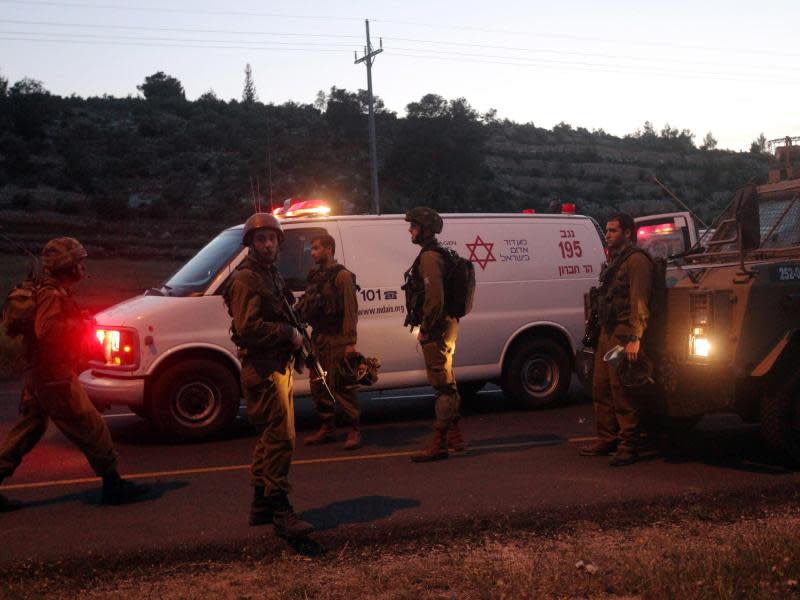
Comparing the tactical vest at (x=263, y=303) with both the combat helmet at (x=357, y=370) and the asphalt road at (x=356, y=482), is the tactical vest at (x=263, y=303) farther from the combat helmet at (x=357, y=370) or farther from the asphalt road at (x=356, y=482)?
the combat helmet at (x=357, y=370)

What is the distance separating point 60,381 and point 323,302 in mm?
2629

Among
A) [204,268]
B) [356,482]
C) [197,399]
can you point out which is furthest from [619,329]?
[204,268]

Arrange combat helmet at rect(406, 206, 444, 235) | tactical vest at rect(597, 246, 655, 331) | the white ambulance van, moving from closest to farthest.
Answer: tactical vest at rect(597, 246, 655, 331), combat helmet at rect(406, 206, 444, 235), the white ambulance van

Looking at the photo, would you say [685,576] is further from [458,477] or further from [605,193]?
[605,193]

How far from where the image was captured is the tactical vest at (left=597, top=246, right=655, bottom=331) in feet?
23.9

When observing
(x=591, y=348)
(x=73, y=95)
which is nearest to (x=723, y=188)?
Result: (x=73, y=95)

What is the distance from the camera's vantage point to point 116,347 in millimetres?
8656

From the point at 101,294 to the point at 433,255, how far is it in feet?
65.7

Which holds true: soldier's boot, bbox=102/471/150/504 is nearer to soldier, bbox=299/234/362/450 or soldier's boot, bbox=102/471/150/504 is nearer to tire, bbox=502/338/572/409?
soldier, bbox=299/234/362/450

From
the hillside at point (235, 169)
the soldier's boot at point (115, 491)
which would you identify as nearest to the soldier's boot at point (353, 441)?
the soldier's boot at point (115, 491)

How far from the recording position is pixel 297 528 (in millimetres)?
5355

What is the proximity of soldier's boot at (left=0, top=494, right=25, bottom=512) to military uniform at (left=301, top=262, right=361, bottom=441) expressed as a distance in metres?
2.85

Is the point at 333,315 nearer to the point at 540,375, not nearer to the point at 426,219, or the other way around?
the point at 426,219

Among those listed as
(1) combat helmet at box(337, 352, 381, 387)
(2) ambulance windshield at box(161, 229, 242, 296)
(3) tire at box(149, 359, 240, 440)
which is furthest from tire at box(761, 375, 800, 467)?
(2) ambulance windshield at box(161, 229, 242, 296)
